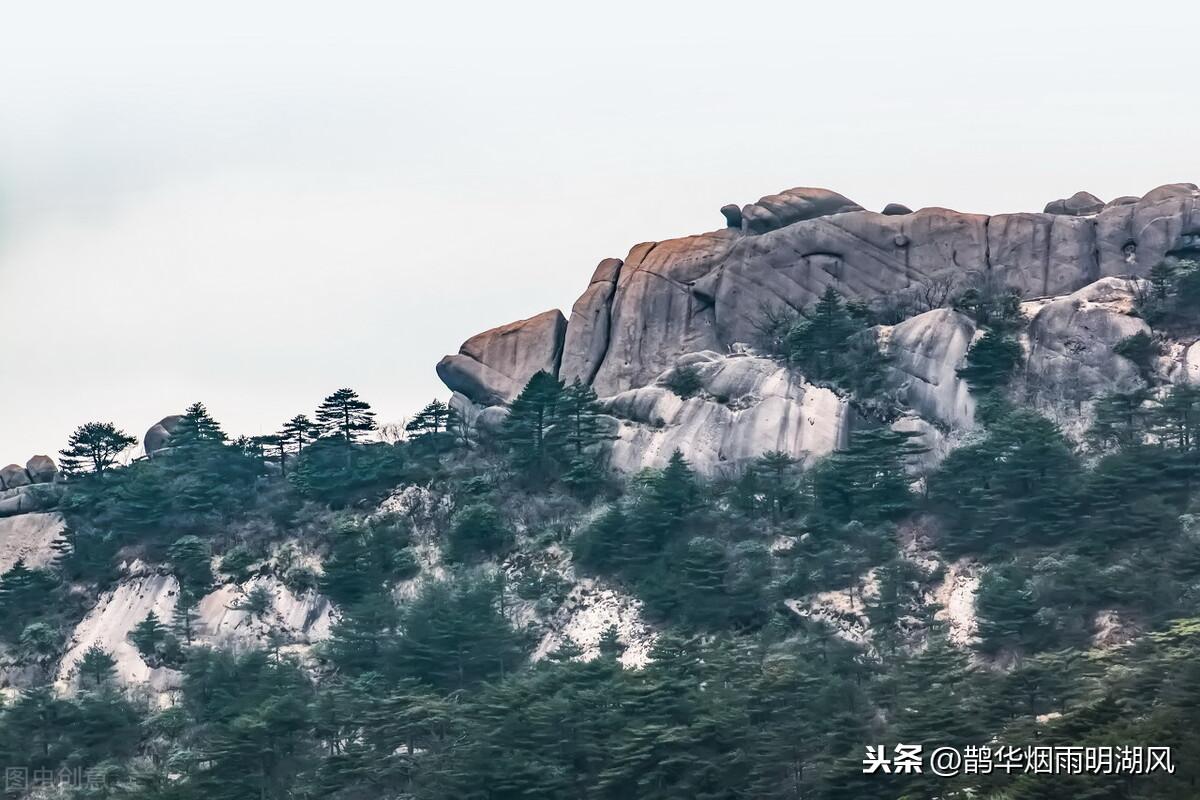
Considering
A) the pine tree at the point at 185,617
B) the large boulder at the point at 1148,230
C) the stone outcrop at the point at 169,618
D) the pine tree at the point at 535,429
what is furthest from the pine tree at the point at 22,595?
the large boulder at the point at 1148,230

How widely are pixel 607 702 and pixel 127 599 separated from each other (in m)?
30.4

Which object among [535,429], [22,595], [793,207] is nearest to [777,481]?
[535,429]

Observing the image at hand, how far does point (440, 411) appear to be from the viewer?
9494cm

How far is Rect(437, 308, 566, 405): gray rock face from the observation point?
97312mm

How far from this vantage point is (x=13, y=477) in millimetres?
102438

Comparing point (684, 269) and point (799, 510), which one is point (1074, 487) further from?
point (684, 269)

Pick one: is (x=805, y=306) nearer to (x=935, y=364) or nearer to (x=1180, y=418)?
(x=935, y=364)

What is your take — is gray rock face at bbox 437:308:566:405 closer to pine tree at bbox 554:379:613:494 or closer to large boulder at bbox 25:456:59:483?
pine tree at bbox 554:379:613:494

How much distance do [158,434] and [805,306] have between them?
1326 inches

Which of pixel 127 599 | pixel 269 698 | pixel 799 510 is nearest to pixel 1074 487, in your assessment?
pixel 799 510

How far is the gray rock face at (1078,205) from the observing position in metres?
95.6

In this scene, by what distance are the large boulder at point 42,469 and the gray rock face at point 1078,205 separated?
51212 millimetres

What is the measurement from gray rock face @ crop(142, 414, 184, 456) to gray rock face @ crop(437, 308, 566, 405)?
1400 cm

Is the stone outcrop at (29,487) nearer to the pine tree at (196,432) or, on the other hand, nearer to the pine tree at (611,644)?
the pine tree at (196,432)
